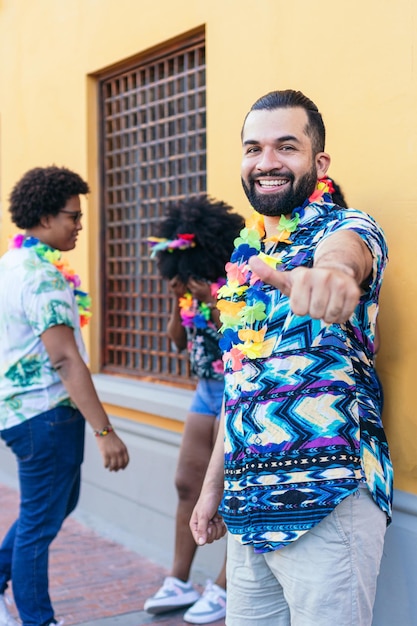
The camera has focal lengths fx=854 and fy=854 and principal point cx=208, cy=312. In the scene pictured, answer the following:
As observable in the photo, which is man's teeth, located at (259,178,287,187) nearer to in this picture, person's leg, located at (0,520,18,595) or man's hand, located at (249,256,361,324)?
man's hand, located at (249,256,361,324)

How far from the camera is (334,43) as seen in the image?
3768 millimetres

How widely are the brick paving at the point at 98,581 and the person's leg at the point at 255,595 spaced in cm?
184

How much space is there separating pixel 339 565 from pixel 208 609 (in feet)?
7.13

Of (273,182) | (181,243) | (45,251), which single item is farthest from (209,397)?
(273,182)

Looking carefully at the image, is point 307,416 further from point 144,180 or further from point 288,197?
point 144,180

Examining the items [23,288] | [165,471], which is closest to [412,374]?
[23,288]

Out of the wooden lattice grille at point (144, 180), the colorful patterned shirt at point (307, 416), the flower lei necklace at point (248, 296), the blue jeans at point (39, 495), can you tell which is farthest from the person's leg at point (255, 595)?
the wooden lattice grille at point (144, 180)

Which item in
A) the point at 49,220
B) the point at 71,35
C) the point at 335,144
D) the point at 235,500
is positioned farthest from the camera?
the point at 71,35

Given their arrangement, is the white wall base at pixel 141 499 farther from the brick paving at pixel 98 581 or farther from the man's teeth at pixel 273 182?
the man's teeth at pixel 273 182

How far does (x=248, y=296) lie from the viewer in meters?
2.48

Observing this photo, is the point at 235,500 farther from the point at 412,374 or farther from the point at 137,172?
the point at 137,172

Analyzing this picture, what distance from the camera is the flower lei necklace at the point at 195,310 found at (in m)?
4.13

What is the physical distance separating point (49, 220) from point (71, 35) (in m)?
2.71

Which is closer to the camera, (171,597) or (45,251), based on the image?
(45,251)
